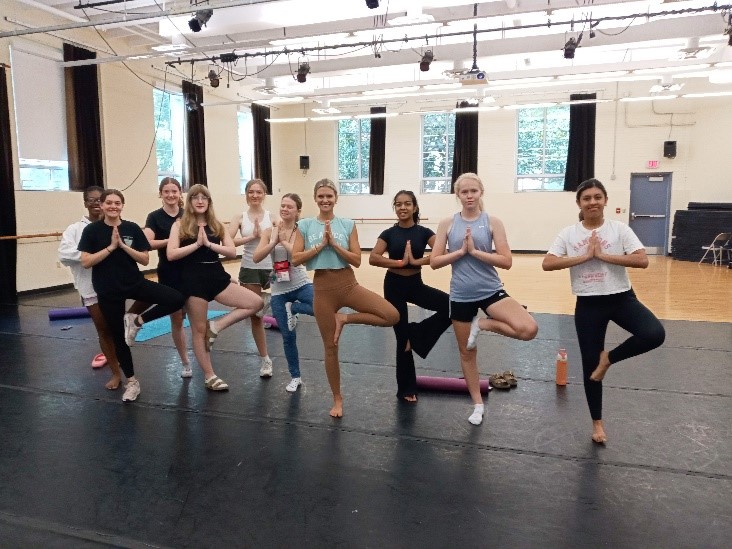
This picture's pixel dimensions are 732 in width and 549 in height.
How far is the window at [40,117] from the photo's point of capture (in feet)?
25.1

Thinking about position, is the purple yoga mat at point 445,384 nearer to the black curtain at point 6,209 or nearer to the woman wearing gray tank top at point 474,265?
the woman wearing gray tank top at point 474,265

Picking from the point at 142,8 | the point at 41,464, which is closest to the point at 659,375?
the point at 41,464

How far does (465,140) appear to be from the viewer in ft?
42.5

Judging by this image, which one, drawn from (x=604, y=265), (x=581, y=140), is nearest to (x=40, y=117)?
(x=604, y=265)

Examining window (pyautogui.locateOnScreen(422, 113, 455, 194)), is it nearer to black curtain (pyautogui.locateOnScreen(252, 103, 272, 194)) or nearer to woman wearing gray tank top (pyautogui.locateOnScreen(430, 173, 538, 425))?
black curtain (pyautogui.locateOnScreen(252, 103, 272, 194))

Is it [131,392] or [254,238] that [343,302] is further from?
[131,392]

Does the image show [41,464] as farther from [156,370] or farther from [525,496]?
[525,496]

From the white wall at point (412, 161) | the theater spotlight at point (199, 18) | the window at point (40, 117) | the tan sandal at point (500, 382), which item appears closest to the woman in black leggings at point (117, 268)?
the tan sandal at point (500, 382)

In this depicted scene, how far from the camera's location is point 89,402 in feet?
11.5

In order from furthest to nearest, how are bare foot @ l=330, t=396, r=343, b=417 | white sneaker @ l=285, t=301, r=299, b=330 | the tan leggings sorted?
white sneaker @ l=285, t=301, r=299, b=330, bare foot @ l=330, t=396, r=343, b=417, the tan leggings

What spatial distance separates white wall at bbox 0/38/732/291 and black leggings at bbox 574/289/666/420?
26.7 ft

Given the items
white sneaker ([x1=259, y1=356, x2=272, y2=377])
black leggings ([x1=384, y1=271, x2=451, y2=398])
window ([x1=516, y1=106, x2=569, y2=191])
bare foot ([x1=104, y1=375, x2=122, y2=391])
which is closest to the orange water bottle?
black leggings ([x1=384, y1=271, x2=451, y2=398])

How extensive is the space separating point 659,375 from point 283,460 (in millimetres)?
2849

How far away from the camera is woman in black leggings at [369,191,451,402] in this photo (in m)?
3.21
